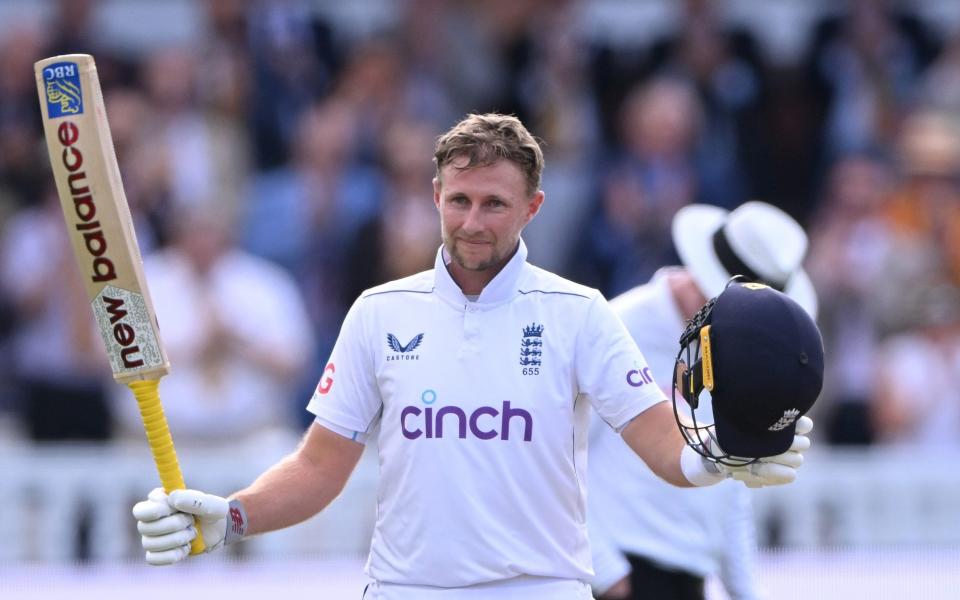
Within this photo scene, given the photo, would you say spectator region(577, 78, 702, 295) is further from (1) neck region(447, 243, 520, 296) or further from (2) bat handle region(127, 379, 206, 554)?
(2) bat handle region(127, 379, 206, 554)

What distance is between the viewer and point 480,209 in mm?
4207

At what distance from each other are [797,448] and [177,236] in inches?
224

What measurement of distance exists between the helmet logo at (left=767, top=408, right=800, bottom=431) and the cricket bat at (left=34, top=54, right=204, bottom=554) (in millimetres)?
1450

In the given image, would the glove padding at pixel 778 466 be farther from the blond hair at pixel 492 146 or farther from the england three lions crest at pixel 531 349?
the blond hair at pixel 492 146

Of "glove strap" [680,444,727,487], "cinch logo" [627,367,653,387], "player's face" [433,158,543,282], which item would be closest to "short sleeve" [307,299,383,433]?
"player's face" [433,158,543,282]

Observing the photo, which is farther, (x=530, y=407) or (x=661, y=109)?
(x=661, y=109)

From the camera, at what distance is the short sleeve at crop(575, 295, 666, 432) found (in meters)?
4.23

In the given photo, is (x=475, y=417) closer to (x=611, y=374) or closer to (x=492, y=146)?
(x=611, y=374)

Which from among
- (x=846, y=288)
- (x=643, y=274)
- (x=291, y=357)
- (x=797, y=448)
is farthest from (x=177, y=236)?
(x=797, y=448)

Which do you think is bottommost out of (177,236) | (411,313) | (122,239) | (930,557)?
(930,557)

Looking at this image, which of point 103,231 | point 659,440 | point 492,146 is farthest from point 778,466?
point 103,231

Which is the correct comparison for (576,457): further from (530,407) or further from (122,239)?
(122,239)

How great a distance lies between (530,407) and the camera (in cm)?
416

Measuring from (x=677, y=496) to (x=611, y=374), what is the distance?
149 cm
